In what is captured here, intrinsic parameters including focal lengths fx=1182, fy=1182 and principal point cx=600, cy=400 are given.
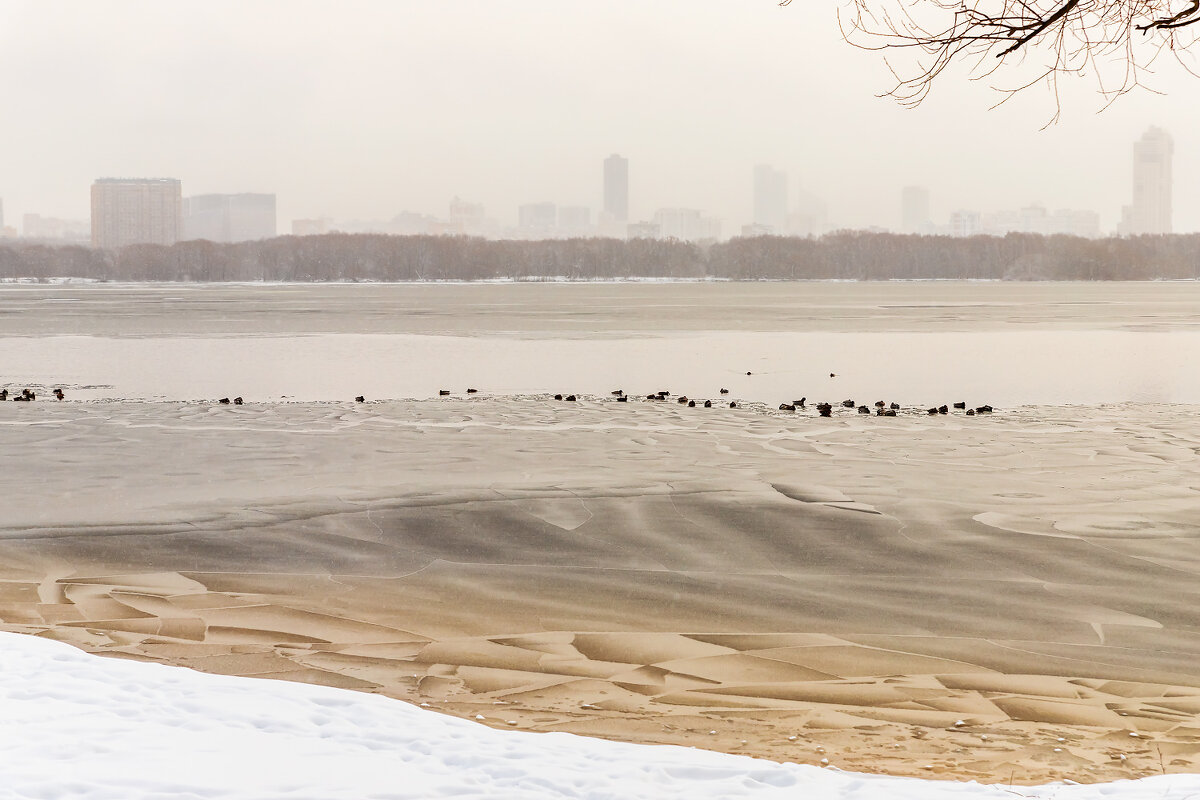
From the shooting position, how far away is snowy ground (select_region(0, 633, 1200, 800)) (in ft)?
15.4

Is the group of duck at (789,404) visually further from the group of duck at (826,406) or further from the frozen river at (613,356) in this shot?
the frozen river at (613,356)

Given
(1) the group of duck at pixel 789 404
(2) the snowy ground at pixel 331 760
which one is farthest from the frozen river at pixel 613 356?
(2) the snowy ground at pixel 331 760

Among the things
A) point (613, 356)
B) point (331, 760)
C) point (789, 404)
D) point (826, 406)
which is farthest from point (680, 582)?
point (613, 356)

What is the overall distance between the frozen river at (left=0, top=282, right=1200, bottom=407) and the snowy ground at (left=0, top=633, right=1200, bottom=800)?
17.6m

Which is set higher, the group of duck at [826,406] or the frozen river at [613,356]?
the frozen river at [613,356]

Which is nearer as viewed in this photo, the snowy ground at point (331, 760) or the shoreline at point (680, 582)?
the snowy ground at point (331, 760)

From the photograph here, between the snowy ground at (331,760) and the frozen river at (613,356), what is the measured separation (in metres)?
17.6

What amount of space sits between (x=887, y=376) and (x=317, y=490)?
19043 mm

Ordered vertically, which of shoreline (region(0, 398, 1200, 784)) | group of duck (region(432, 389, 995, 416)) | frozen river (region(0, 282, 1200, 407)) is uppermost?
frozen river (region(0, 282, 1200, 407))

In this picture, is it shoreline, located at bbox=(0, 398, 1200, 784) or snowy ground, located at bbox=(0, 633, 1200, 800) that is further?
shoreline, located at bbox=(0, 398, 1200, 784)

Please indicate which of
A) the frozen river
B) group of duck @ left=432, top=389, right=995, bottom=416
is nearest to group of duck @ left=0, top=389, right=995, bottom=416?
group of duck @ left=432, top=389, right=995, bottom=416

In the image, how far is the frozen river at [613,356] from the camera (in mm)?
25250

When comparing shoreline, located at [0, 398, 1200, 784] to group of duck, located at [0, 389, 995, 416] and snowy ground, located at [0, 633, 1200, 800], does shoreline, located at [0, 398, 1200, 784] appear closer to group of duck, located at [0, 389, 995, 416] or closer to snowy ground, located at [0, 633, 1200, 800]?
snowy ground, located at [0, 633, 1200, 800]

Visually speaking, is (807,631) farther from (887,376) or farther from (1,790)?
(887,376)
